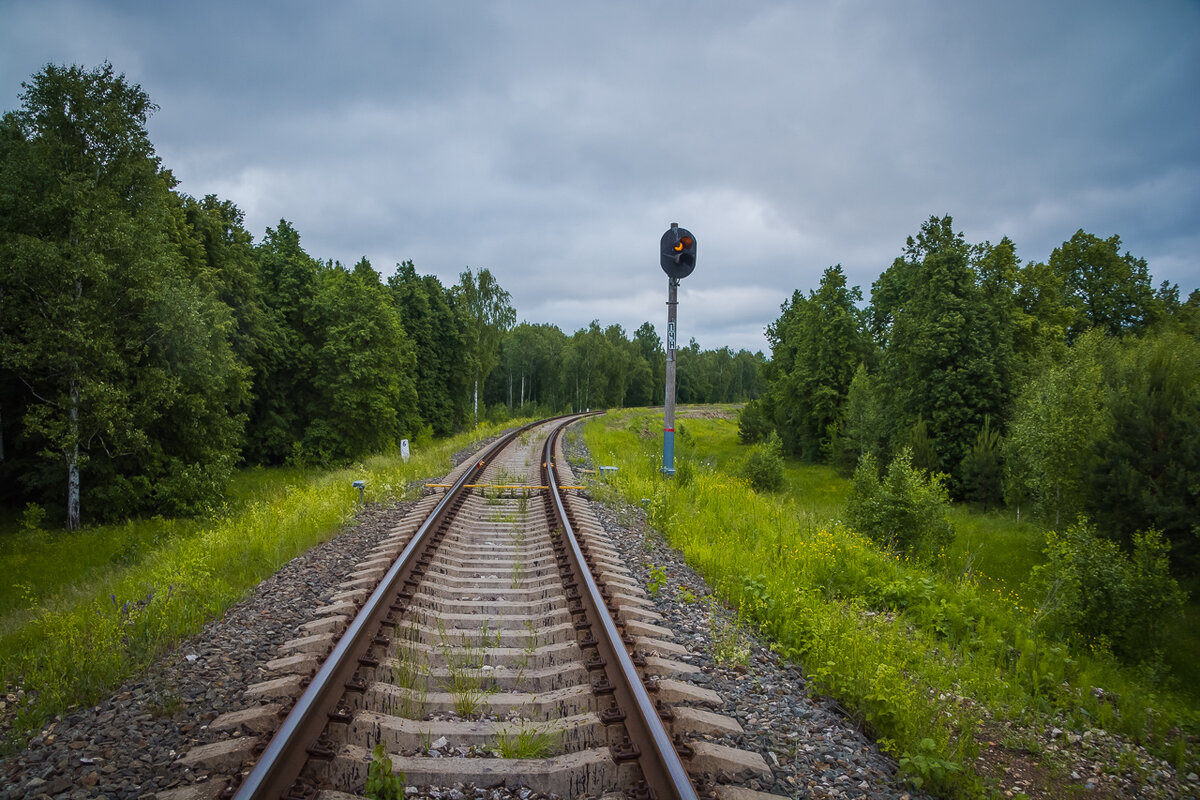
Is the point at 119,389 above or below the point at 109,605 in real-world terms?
above

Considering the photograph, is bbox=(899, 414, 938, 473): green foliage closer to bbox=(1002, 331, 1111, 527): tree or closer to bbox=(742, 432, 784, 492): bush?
bbox=(742, 432, 784, 492): bush

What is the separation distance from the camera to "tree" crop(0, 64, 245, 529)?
49.5ft

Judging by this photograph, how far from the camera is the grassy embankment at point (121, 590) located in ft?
13.3

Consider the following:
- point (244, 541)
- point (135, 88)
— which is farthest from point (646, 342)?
point (244, 541)

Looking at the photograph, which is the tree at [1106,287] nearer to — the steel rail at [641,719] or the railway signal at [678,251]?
the railway signal at [678,251]

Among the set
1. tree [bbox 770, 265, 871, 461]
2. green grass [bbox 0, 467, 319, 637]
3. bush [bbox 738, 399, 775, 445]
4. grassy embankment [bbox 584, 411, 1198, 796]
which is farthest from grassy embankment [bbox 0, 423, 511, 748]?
bush [bbox 738, 399, 775, 445]

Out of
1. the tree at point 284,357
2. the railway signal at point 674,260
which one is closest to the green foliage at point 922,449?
the railway signal at point 674,260

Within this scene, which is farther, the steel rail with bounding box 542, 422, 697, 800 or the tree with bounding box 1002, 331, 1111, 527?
the tree with bounding box 1002, 331, 1111, 527

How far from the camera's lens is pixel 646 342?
11300 cm

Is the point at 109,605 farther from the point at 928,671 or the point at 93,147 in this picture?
the point at 93,147

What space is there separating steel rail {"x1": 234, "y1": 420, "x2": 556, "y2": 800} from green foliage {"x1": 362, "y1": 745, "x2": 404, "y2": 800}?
37cm

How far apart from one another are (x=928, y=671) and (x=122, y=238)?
65.1ft

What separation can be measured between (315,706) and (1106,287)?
143 feet

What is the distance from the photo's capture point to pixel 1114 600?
25.9ft
